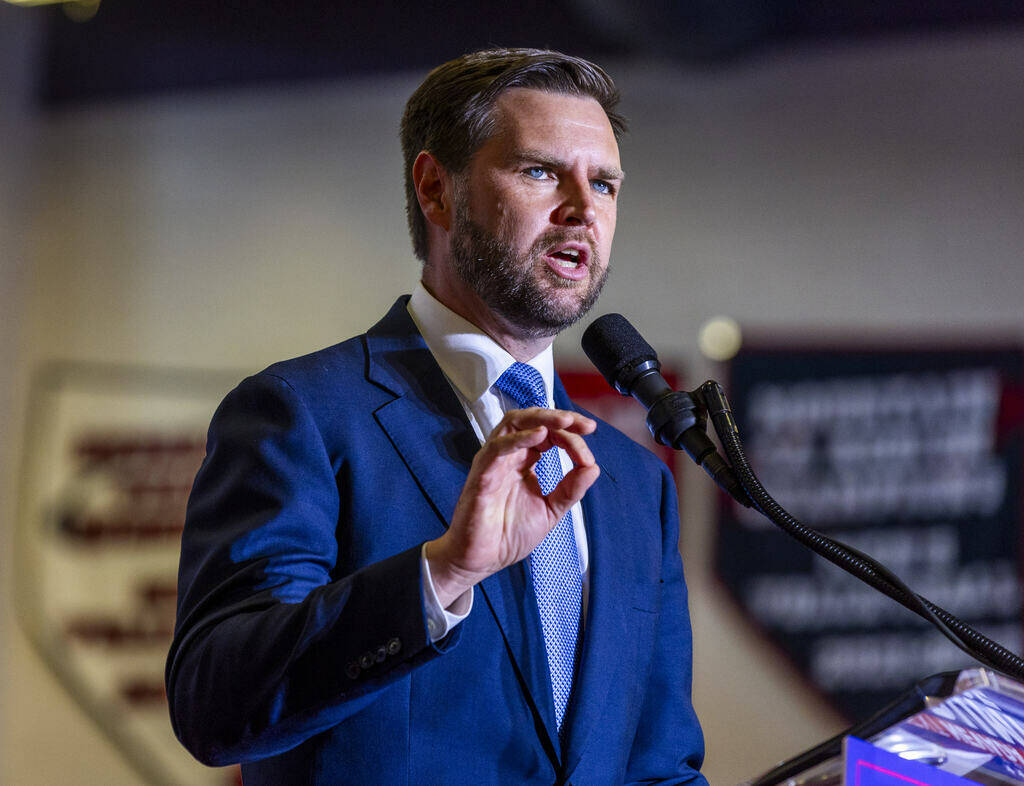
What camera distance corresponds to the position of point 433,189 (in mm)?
1475

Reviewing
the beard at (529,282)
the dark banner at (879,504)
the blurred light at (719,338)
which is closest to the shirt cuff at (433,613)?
the beard at (529,282)

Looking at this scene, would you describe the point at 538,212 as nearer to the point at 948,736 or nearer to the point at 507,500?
the point at 507,500

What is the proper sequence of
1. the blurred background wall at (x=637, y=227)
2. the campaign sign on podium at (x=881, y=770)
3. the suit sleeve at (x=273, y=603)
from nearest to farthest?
the campaign sign on podium at (x=881, y=770) < the suit sleeve at (x=273, y=603) < the blurred background wall at (x=637, y=227)

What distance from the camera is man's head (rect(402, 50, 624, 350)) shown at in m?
1.31

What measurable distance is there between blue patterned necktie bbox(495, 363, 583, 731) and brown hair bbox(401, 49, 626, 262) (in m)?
0.33

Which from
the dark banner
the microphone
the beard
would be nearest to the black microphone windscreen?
the microphone

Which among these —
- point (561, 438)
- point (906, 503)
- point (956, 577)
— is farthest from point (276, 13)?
point (561, 438)

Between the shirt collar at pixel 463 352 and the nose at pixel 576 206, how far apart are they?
181mm

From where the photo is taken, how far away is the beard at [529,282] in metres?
1.31

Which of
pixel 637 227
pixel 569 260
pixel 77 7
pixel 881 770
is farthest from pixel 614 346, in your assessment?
pixel 77 7

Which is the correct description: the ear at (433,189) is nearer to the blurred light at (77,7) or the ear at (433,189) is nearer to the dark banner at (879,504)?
the dark banner at (879,504)

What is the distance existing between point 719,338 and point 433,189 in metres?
2.03

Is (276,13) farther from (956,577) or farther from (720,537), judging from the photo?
(956,577)

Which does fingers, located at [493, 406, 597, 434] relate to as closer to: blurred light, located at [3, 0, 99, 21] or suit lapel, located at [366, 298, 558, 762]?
suit lapel, located at [366, 298, 558, 762]
